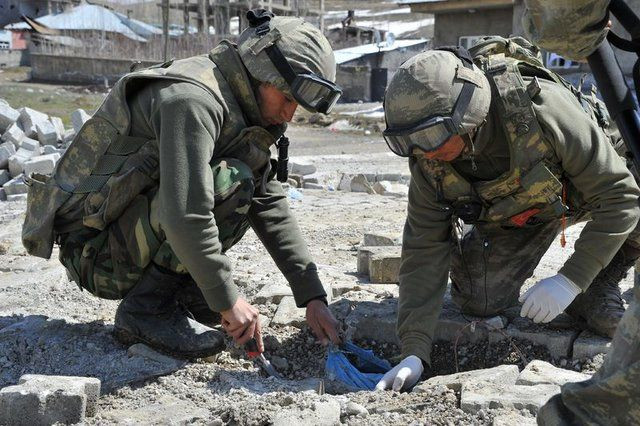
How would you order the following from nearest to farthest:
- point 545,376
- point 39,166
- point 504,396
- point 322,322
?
point 504,396 → point 545,376 → point 322,322 → point 39,166

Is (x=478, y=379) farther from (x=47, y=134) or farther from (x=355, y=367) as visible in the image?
(x=47, y=134)

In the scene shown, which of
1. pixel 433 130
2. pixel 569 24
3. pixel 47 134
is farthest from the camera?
pixel 47 134

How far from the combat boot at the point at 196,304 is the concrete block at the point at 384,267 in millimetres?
1091

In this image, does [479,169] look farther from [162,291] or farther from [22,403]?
[22,403]

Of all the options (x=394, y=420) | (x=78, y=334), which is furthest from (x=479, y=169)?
(x=78, y=334)

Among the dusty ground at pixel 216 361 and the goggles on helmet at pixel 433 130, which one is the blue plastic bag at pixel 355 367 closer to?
the dusty ground at pixel 216 361

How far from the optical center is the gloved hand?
344cm

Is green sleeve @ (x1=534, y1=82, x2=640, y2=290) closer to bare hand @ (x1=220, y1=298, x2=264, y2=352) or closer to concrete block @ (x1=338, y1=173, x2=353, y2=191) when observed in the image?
bare hand @ (x1=220, y1=298, x2=264, y2=352)

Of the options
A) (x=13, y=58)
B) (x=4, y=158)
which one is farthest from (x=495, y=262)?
(x=13, y=58)

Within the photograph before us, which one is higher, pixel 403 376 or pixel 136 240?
pixel 136 240

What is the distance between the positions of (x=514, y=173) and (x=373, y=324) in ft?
3.59

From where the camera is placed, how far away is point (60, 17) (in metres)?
41.8

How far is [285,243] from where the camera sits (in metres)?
3.89

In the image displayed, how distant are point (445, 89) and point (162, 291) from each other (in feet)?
5.02
